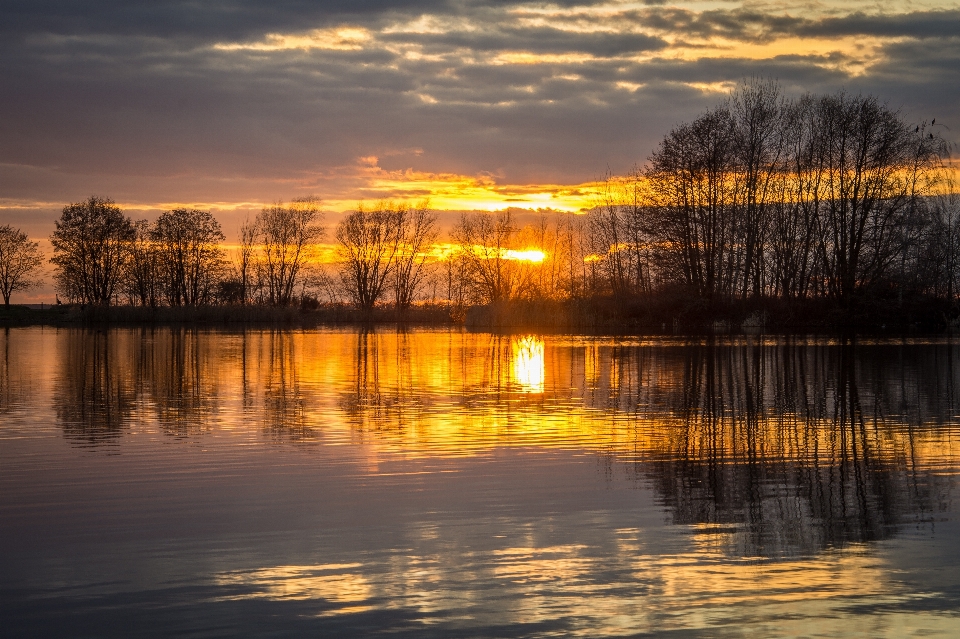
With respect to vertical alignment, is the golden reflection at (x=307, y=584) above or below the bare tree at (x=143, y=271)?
below

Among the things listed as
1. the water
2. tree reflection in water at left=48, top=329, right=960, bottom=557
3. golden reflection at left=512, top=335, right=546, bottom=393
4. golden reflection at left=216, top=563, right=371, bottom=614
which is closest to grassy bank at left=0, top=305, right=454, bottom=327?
golden reflection at left=512, top=335, right=546, bottom=393

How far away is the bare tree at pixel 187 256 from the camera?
77750 millimetres

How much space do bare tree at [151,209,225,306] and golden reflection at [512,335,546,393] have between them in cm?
4919

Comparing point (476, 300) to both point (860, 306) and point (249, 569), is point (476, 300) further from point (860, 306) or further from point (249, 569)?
point (249, 569)

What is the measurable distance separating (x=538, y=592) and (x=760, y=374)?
16.5m

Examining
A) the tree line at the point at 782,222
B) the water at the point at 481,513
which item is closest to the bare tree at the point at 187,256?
the tree line at the point at 782,222

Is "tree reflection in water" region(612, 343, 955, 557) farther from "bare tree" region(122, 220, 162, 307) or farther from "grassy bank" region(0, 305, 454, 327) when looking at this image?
"bare tree" region(122, 220, 162, 307)

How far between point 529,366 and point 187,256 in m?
60.6

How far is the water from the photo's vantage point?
17.1 feet

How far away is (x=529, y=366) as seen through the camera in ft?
78.6

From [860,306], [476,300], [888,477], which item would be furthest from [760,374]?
[476,300]

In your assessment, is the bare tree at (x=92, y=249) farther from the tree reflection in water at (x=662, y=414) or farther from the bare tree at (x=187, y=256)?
the tree reflection in water at (x=662, y=414)

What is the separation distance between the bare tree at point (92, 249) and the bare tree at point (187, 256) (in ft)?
11.2

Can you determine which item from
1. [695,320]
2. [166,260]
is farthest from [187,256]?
[695,320]
